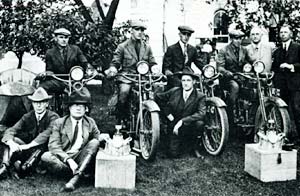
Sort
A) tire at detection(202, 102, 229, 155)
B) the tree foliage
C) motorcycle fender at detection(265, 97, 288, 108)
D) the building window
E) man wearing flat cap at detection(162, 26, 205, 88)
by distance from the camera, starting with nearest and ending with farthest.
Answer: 1. tire at detection(202, 102, 229, 155)
2. motorcycle fender at detection(265, 97, 288, 108)
3. man wearing flat cap at detection(162, 26, 205, 88)
4. the tree foliage
5. the building window

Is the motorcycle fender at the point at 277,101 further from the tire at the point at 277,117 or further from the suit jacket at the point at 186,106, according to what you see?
the suit jacket at the point at 186,106

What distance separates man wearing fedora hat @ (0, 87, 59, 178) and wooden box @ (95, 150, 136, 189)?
0.92 metres

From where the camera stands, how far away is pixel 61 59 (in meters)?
7.36

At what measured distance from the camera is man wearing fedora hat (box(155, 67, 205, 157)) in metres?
6.71

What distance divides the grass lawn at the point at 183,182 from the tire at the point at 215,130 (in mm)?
194

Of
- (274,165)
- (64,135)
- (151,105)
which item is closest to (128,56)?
(151,105)

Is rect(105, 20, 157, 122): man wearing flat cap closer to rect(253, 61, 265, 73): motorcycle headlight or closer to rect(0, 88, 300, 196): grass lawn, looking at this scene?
rect(0, 88, 300, 196): grass lawn

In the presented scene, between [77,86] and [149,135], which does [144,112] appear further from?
[77,86]

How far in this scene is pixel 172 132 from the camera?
274 inches

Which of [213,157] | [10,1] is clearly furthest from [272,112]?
[10,1]

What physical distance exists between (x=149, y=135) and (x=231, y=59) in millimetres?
2069

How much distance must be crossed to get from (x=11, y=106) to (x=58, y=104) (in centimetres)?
74

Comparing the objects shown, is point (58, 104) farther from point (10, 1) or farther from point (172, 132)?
point (10, 1)

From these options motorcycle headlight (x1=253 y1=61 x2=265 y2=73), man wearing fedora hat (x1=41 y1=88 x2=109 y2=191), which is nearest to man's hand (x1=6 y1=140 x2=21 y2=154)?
man wearing fedora hat (x1=41 y1=88 x2=109 y2=191)
